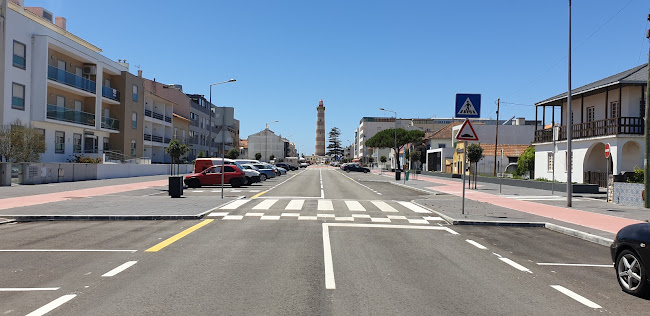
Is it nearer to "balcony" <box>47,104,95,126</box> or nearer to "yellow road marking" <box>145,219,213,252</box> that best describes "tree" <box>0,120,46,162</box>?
"balcony" <box>47,104,95,126</box>

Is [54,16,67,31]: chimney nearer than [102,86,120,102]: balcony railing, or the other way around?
[102,86,120,102]: balcony railing

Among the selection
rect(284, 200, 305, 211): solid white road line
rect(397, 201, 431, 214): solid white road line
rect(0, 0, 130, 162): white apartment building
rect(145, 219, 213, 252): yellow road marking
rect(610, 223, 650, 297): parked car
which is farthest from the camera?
→ rect(0, 0, 130, 162): white apartment building

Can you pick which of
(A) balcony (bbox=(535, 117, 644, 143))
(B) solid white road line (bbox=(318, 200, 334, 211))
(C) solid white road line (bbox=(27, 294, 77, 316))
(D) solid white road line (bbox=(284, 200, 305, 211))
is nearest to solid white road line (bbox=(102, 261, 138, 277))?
(C) solid white road line (bbox=(27, 294, 77, 316))

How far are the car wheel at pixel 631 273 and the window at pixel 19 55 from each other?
36.1m

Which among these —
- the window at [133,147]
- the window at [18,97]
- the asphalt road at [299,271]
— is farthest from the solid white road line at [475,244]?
the window at [133,147]

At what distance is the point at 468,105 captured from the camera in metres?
14.0

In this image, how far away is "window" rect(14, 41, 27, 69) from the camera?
3177 cm

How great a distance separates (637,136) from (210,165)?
84.0 ft

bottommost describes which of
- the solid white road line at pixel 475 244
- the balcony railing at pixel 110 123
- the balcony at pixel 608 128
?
the solid white road line at pixel 475 244

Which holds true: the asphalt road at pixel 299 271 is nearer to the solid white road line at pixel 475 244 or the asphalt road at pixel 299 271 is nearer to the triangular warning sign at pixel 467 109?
the solid white road line at pixel 475 244

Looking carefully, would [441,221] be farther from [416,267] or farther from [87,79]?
[87,79]

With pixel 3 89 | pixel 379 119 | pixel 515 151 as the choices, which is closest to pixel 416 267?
pixel 3 89

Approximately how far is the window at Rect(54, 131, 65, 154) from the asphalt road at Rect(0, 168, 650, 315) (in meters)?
27.0

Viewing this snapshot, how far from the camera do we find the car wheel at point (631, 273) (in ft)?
19.2
